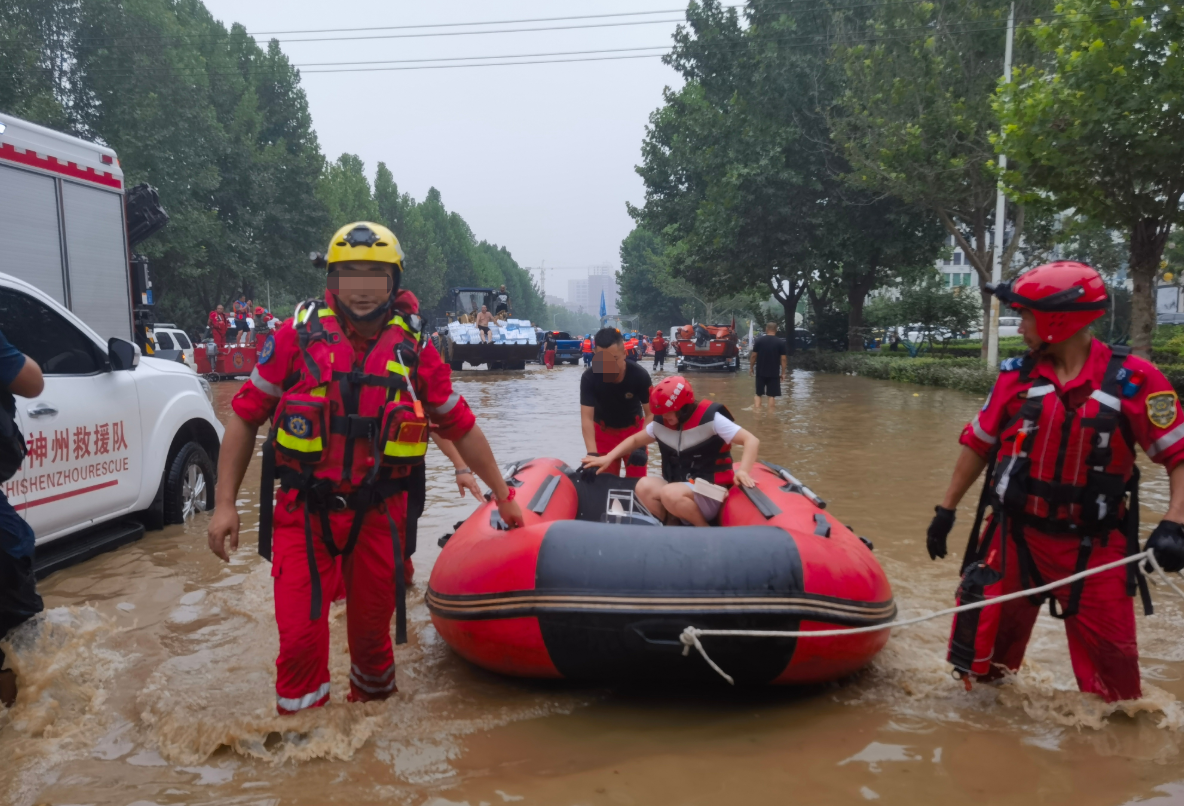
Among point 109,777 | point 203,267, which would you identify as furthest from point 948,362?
point 203,267

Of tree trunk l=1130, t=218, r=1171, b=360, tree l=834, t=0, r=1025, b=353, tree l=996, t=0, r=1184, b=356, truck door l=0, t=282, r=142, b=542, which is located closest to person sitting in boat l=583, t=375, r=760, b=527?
truck door l=0, t=282, r=142, b=542

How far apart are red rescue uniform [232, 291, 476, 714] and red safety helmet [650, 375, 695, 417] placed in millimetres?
1883

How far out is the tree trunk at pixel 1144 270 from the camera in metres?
14.9

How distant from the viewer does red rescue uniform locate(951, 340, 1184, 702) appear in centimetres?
318

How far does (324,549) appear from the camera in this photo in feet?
10.7

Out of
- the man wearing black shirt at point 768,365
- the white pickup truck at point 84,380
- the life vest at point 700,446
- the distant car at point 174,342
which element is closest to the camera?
the white pickup truck at point 84,380

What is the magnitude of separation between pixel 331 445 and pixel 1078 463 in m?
2.59

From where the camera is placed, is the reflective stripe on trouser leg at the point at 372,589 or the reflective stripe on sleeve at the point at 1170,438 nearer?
the reflective stripe on sleeve at the point at 1170,438

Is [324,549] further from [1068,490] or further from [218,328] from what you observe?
[218,328]

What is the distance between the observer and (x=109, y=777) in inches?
127

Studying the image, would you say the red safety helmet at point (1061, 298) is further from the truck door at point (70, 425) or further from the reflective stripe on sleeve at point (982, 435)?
the truck door at point (70, 425)

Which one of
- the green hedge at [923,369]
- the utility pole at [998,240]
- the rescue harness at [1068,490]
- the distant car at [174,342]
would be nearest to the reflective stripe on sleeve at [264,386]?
the rescue harness at [1068,490]

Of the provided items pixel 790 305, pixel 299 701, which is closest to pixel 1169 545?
Result: pixel 299 701

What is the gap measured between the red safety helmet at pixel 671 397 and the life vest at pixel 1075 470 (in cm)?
209
